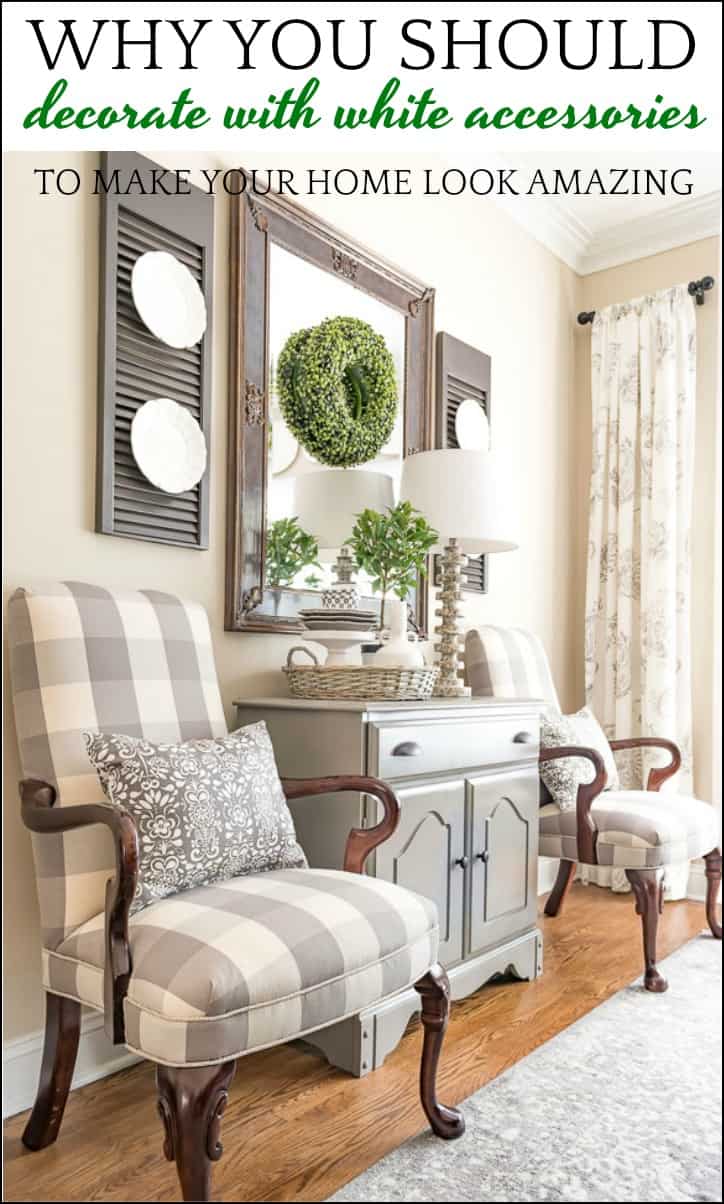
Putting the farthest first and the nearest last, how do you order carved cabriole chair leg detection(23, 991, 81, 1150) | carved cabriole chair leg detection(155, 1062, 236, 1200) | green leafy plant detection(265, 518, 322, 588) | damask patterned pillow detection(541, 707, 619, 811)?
1. damask patterned pillow detection(541, 707, 619, 811)
2. green leafy plant detection(265, 518, 322, 588)
3. carved cabriole chair leg detection(23, 991, 81, 1150)
4. carved cabriole chair leg detection(155, 1062, 236, 1200)

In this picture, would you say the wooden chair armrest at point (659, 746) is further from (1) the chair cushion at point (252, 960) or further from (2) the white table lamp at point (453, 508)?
(1) the chair cushion at point (252, 960)

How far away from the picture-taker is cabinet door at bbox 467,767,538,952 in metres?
2.37

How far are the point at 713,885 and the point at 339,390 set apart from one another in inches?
79.0

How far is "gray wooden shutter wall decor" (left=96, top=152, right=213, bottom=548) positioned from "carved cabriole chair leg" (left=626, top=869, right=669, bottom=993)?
1.52 m

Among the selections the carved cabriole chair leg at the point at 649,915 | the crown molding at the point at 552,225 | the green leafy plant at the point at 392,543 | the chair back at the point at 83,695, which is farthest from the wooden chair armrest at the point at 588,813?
the crown molding at the point at 552,225

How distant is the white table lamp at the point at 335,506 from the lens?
2.61m

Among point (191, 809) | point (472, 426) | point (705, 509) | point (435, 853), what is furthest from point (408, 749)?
point (705, 509)

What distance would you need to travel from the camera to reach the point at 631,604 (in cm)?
378

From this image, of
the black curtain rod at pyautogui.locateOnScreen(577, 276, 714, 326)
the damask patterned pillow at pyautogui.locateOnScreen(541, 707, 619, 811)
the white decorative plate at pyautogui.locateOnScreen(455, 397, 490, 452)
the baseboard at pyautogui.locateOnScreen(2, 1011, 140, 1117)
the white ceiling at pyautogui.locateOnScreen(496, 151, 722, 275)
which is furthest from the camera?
the black curtain rod at pyautogui.locateOnScreen(577, 276, 714, 326)

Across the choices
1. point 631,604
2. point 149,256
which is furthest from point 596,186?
point 149,256

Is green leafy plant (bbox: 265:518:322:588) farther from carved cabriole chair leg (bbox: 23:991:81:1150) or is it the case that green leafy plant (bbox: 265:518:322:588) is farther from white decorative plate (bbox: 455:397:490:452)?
carved cabriole chair leg (bbox: 23:991:81:1150)

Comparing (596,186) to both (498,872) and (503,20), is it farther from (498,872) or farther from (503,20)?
(498,872)

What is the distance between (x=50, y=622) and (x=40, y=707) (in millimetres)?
166

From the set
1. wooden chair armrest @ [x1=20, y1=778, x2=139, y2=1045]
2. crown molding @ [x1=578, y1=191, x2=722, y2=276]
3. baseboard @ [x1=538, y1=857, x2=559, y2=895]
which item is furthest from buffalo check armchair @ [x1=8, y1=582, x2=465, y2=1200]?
crown molding @ [x1=578, y1=191, x2=722, y2=276]
